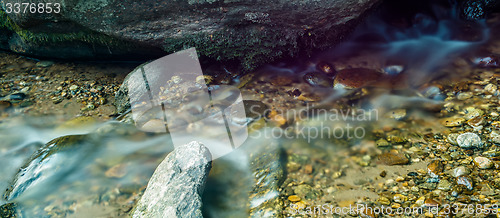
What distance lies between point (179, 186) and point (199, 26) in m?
2.28

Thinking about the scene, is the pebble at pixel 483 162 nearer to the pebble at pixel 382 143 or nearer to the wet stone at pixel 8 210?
the pebble at pixel 382 143

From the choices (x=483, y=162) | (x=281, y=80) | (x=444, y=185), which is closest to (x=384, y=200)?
(x=444, y=185)

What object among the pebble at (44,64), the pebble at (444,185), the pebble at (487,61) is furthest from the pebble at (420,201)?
the pebble at (44,64)

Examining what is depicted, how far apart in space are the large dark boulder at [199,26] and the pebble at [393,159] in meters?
1.93

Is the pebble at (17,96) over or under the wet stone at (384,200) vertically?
over

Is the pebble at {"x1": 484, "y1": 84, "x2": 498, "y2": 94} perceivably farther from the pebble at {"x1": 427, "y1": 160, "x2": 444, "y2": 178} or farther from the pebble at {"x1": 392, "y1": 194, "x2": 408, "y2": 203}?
the pebble at {"x1": 392, "y1": 194, "x2": 408, "y2": 203}

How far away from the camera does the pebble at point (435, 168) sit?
3.08 metres

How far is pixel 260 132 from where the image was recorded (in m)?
3.91

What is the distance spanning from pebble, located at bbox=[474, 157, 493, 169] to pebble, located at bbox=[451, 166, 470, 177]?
0.13m

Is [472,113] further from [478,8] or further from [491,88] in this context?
[478,8]

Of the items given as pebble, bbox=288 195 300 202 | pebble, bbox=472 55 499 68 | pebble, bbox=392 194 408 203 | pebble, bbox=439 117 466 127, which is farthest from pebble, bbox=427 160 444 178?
pebble, bbox=472 55 499 68

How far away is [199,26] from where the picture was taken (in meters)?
4.32

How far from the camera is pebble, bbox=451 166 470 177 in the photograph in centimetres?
300

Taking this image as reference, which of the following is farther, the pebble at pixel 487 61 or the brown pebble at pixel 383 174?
the pebble at pixel 487 61
